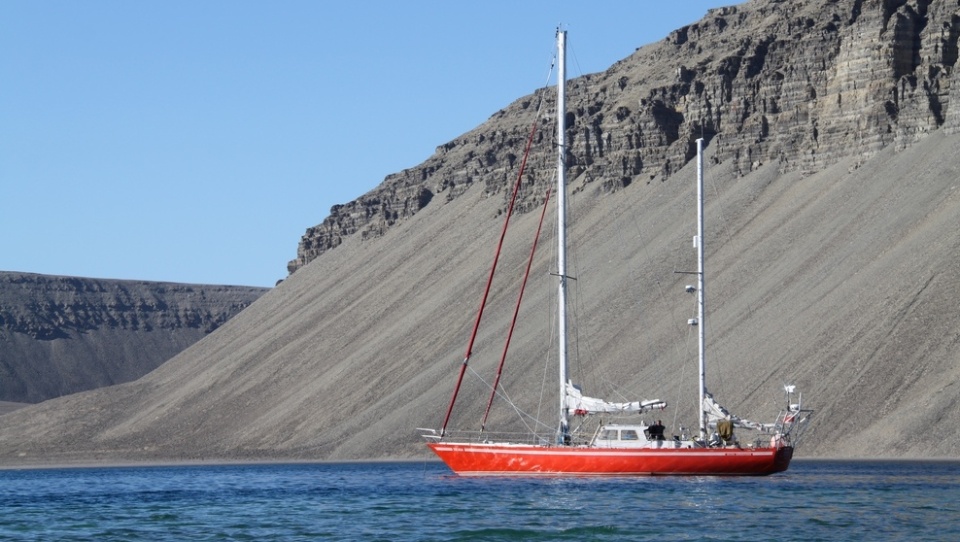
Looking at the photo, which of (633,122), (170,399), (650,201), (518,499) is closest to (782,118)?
(650,201)

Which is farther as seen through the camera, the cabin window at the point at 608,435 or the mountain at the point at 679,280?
the mountain at the point at 679,280

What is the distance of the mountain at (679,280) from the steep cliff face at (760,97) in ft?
0.86

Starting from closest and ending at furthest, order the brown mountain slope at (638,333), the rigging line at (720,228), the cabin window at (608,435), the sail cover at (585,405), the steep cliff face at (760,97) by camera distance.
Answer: the cabin window at (608,435) < the sail cover at (585,405) < the brown mountain slope at (638,333) < the rigging line at (720,228) < the steep cliff face at (760,97)

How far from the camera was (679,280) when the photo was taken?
400 ft

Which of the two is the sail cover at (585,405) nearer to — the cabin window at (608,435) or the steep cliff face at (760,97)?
the cabin window at (608,435)

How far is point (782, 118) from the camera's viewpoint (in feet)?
463

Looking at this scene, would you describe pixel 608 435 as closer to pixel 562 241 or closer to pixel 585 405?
pixel 585 405

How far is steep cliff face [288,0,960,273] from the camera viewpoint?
415 feet

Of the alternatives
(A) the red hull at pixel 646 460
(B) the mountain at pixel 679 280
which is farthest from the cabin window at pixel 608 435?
(B) the mountain at pixel 679 280

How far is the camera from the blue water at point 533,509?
4628 centimetres

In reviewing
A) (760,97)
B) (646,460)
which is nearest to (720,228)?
(760,97)

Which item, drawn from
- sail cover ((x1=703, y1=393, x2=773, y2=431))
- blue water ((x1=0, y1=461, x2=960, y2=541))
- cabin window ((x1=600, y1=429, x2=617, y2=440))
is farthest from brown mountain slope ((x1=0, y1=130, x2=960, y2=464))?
cabin window ((x1=600, y1=429, x2=617, y2=440))

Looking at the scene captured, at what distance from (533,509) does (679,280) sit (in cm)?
7120

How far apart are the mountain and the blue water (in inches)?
746
